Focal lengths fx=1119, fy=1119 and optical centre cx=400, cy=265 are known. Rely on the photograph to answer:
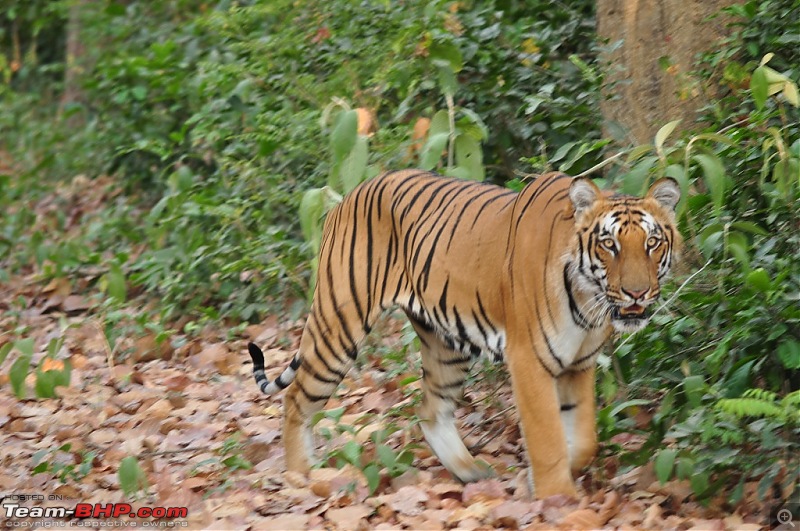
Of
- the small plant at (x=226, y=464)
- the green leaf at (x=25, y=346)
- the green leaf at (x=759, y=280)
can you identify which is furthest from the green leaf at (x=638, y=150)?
the green leaf at (x=25, y=346)

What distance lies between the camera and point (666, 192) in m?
4.19

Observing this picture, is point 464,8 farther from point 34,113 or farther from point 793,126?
point 34,113

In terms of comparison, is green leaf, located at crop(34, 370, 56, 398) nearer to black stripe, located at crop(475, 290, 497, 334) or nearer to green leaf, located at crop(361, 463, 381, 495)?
green leaf, located at crop(361, 463, 381, 495)

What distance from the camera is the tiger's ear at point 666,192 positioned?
13.7 ft

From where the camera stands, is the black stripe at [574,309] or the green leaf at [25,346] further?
the green leaf at [25,346]

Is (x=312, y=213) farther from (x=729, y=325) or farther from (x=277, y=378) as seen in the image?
(x=729, y=325)

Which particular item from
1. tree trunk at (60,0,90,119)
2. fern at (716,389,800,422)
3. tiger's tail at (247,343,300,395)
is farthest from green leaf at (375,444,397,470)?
tree trunk at (60,0,90,119)

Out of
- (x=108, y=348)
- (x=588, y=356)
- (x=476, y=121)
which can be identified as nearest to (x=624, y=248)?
(x=588, y=356)

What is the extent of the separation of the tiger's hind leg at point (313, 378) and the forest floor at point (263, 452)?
126 millimetres

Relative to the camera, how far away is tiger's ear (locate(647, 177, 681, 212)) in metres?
4.18

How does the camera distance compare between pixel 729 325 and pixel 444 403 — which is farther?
pixel 444 403

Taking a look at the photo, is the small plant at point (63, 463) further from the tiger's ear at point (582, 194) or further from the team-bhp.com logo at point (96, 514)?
the tiger's ear at point (582, 194)

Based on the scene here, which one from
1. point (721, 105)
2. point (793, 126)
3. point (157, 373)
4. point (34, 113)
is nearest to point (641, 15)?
point (721, 105)

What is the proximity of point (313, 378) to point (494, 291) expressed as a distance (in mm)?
1094
